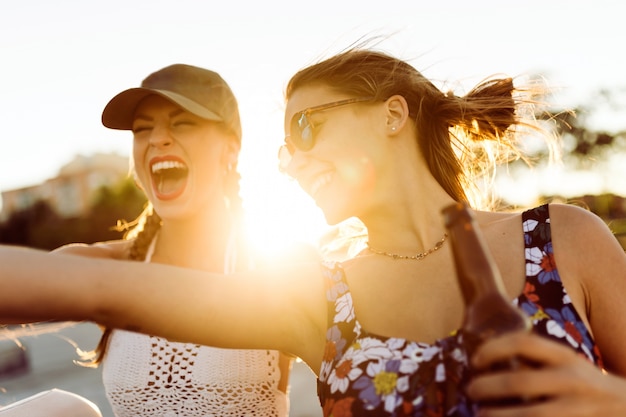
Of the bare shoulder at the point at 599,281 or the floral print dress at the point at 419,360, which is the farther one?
the bare shoulder at the point at 599,281

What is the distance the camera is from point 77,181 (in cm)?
8462

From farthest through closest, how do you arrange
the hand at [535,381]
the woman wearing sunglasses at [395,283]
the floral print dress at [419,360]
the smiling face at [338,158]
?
the smiling face at [338,158], the floral print dress at [419,360], the woman wearing sunglasses at [395,283], the hand at [535,381]

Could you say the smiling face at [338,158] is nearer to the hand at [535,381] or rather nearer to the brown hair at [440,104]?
the brown hair at [440,104]

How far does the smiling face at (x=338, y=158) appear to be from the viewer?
2.52 metres

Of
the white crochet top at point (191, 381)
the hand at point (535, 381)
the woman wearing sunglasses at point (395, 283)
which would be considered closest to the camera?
the hand at point (535, 381)

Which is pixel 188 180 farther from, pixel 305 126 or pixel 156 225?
pixel 305 126

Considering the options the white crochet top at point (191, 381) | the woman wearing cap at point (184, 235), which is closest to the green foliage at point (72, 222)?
the woman wearing cap at point (184, 235)

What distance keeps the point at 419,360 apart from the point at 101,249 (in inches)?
92.6

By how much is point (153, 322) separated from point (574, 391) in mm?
1161

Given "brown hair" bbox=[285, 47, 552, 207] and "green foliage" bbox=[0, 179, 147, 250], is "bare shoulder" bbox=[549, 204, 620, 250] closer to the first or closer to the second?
"brown hair" bbox=[285, 47, 552, 207]

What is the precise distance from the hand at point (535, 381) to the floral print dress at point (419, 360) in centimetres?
47

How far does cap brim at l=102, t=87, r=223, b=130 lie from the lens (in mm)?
3580

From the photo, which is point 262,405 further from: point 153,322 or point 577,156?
point 577,156

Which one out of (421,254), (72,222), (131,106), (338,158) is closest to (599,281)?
(421,254)
